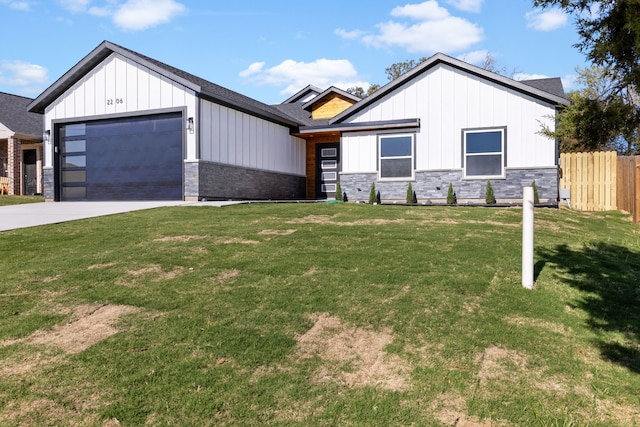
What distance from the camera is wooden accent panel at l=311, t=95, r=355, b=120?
853 inches

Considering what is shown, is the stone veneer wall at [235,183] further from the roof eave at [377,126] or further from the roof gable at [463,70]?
the roof gable at [463,70]

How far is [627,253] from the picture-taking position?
6965 mm

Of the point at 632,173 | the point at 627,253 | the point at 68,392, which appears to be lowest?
the point at 68,392

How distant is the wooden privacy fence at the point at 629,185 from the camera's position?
1119cm

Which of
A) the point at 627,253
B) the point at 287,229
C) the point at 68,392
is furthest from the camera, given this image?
the point at 287,229

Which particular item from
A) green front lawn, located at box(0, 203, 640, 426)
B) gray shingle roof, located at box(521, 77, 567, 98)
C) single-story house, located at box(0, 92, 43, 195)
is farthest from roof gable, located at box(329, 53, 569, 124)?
single-story house, located at box(0, 92, 43, 195)

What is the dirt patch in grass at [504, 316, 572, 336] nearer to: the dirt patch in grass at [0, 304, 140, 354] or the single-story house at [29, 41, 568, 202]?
the dirt patch in grass at [0, 304, 140, 354]

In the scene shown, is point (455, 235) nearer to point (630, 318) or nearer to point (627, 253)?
point (627, 253)

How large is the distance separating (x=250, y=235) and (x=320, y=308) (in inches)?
140

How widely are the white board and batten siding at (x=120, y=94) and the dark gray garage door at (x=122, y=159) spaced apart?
421 mm

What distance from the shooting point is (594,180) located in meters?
14.4

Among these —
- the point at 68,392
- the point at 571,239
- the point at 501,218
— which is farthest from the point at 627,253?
the point at 68,392

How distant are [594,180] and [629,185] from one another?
222 centimetres

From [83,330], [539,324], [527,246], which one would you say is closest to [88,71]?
[83,330]
